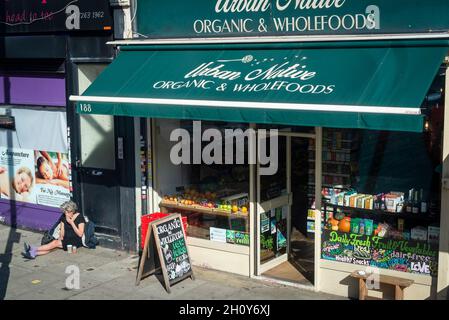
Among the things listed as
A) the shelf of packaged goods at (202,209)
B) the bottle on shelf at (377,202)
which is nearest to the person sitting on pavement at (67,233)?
the shelf of packaged goods at (202,209)

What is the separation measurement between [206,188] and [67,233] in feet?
8.25

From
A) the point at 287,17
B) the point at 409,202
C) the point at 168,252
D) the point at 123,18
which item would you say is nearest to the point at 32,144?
the point at 123,18

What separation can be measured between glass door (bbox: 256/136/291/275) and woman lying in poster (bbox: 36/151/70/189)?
3.93 m

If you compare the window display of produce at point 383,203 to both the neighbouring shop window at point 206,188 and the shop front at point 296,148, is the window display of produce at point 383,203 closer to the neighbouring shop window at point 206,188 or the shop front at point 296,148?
the shop front at point 296,148

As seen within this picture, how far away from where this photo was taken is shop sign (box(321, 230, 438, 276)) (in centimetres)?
805

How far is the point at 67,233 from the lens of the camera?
10820mm

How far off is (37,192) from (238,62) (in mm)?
5327

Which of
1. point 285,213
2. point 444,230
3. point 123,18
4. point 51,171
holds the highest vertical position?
point 123,18

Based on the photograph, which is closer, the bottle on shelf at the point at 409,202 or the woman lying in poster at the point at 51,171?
the bottle on shelf at the point at 409,202

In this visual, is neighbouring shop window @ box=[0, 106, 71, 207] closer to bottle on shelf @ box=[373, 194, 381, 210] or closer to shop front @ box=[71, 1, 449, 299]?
shop front @ box=[71, 1, 449, 299]

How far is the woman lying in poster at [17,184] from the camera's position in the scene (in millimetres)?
12328

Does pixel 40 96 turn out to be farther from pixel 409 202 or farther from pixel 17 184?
pixel 409 202

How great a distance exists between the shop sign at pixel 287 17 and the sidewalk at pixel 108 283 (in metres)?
3.49

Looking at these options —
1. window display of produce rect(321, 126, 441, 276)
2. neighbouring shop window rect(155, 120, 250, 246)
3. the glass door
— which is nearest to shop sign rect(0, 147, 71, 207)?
neighbouring shop window rect(155, 120, 250, 246)
